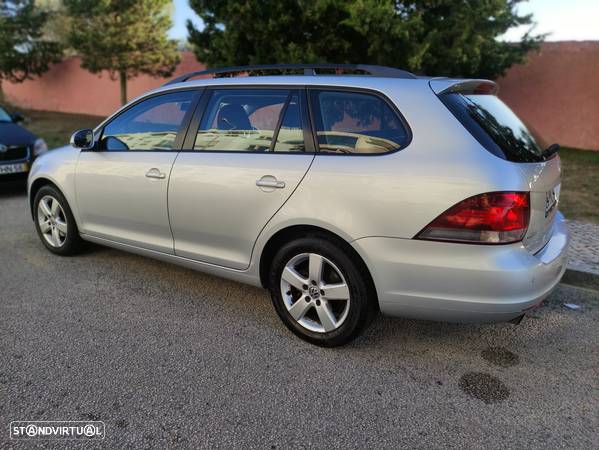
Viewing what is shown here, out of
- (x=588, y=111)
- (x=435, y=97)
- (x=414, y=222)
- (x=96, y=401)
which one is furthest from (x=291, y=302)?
(x=588, y=111)

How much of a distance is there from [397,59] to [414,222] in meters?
7.30

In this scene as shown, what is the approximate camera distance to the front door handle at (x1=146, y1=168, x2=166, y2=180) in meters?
3.54

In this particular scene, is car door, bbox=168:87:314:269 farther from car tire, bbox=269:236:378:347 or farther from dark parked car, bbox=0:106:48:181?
dark parked car, bbox=0:106:48:181

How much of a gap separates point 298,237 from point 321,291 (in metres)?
0.36

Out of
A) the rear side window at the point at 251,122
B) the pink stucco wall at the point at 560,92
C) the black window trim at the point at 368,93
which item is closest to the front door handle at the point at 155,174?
the rear side window at the point at 251,122

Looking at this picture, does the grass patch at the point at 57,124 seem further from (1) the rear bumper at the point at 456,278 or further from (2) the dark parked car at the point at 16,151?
(1) the rear bumper at the point at 456,278

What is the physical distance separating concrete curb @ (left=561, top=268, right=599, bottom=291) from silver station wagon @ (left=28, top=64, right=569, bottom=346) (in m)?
1.04

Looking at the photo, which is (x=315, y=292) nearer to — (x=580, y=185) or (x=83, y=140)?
(x=83, y=140)

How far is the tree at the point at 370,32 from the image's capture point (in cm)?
854

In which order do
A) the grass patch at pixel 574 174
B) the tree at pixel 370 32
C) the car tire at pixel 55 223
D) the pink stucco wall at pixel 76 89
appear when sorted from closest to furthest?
the car tire at pixel 55 223 < the grass patch at pixel 574 174 < the tree at pixel 370 32 < the pink stucco wall at pixel 76 89

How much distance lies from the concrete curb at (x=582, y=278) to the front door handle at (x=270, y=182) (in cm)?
265

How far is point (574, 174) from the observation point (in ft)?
27.3

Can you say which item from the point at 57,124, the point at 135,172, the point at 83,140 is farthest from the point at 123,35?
the point at 135,172

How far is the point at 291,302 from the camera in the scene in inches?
124
